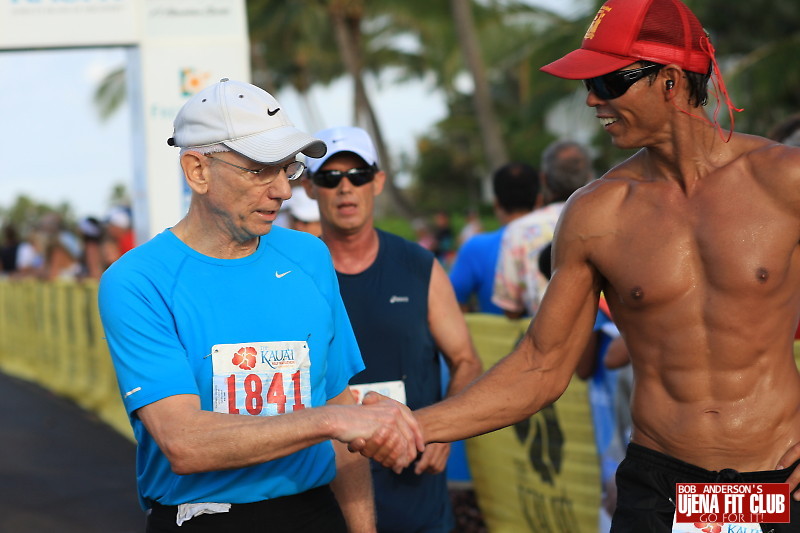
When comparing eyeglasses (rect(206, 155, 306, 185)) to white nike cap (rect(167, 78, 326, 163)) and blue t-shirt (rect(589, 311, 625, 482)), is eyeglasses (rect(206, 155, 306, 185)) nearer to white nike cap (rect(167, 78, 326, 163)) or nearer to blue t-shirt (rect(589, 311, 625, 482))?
white nike cap (rect(167, 78, 326, 163))

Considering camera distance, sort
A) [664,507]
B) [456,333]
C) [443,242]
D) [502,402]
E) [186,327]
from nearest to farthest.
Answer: [186,327] < [664,507] < [502,402] < [456,333] < [443,242]

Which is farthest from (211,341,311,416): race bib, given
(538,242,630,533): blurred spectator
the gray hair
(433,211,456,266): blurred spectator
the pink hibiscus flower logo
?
(433,211,456,266): blurred spectator

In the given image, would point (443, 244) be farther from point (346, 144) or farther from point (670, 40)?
point (670, 40)

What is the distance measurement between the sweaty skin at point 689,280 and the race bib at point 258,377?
0.32m

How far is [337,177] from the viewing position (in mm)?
4797

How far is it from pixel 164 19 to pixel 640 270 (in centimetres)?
546

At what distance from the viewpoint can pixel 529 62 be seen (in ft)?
80.8

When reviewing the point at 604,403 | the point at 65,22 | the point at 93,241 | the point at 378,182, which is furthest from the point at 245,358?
the point at 93,241

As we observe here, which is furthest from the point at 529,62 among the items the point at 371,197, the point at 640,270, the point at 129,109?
the point at 640,270

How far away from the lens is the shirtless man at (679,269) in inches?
123

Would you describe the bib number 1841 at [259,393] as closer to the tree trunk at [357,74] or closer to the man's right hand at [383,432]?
the man's right hand at [383,432]

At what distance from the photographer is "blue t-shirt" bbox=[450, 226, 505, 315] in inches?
258

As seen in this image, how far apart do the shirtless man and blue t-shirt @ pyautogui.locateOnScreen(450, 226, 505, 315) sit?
3098mm

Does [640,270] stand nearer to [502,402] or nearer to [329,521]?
→ [502,402]
